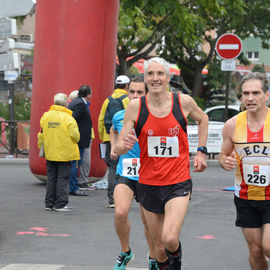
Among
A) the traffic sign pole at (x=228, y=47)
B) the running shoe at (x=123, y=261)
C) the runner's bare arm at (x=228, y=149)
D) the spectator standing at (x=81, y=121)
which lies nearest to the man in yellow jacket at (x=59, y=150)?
the spectator standing at (x=81, y=121)

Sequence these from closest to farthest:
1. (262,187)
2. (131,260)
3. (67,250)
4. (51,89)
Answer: (262,187) → (131,260) → (67,250) → (51,89)

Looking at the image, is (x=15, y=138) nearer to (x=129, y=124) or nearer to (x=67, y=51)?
(x=67, y=51)

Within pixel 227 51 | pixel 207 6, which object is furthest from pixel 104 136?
pixel 207 6

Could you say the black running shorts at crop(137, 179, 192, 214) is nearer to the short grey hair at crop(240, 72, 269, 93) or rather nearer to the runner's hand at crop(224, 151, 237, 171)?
the runner's hand at crop(224, 151, 237, 171)

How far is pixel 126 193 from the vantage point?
687 centimetres

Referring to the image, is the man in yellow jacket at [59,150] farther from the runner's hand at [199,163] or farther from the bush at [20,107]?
the bush at [20,107]

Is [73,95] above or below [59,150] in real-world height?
above

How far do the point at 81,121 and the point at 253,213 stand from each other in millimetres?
6794

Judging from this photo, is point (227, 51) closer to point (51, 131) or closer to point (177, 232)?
point (51, 131)

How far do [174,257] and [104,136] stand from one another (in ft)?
18.3

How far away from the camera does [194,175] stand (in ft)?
51.6

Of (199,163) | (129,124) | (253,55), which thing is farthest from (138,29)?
(253,55)

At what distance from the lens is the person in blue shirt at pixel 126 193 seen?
6590 millimetres

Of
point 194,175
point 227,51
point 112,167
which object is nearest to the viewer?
point 112,167
